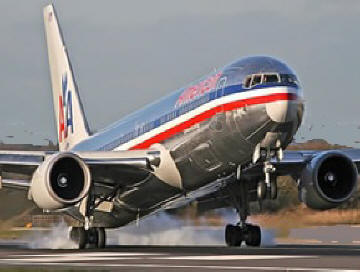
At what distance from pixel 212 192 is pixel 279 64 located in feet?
22.0

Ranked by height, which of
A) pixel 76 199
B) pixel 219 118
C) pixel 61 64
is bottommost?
pixel 76 199

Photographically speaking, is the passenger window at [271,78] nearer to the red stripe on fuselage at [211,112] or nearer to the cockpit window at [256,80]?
the cockpit window at [256,80]

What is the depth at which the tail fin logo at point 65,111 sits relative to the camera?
4484 cm

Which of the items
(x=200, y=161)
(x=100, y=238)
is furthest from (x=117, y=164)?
(x=100, y=238)

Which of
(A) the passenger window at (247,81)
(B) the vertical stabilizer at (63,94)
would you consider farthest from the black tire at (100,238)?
(A) the passenger window at (247,81)

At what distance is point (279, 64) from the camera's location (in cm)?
2986

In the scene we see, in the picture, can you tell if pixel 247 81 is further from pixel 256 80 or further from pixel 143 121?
pixel 143 121

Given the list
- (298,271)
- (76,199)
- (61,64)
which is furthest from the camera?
(61,64)

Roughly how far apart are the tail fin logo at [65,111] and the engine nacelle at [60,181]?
12465mm

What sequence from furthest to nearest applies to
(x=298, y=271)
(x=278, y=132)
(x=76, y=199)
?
(x=76, y=199) → (x=278, y=132) → (x=298, y=271)

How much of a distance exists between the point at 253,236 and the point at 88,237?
5.63 m

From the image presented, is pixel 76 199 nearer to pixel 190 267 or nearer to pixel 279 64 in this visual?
pixel 279 64

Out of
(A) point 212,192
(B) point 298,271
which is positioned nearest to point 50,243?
(A) point 212,192

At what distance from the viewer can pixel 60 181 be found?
31.8 meters
